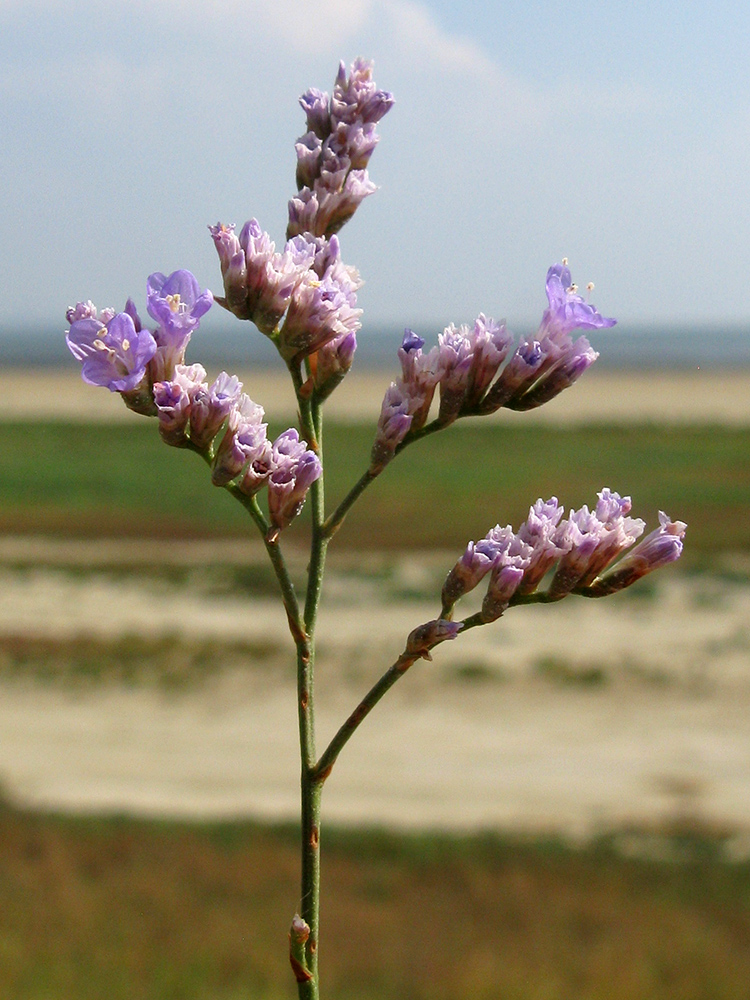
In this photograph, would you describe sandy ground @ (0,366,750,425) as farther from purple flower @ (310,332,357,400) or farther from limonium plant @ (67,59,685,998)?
purple flower @ (310,332,357,400)

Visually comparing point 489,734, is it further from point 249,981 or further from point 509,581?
point 509,581

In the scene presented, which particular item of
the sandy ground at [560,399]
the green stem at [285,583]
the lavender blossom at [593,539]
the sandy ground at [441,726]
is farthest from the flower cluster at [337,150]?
Result: the sandy ground at [560,399]

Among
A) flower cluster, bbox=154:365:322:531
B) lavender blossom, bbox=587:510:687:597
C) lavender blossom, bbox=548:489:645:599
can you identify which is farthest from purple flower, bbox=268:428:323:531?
lavender blossom, bbox=587:510:687:597

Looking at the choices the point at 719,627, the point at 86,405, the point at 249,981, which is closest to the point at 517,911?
the point at 249,981

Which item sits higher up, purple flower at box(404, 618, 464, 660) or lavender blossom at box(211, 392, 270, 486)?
lavender blossom at box(211, 392, 270, 486)

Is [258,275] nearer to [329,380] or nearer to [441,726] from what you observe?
[329,380]

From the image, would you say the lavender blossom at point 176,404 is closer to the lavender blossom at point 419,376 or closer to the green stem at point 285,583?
the green stem at point 285,583
